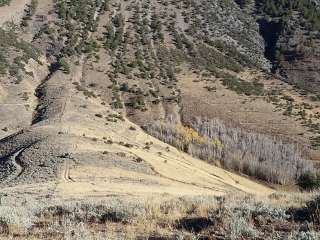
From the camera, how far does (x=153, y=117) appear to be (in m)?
58.5

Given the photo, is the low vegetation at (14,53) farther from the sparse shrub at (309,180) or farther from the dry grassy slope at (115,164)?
the sparse shrub at (309,180)

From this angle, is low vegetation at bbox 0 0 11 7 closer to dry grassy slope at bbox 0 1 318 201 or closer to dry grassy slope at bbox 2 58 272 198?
dry grassy slope at bbox 0 1 318 201

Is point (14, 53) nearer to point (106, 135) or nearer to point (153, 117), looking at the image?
point (153, 117)

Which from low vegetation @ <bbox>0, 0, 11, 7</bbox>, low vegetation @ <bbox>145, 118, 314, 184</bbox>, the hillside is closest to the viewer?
the hillside

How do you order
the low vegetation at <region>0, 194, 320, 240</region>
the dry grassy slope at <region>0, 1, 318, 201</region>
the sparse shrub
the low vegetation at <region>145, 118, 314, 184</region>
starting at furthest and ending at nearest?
the low vegetation at <region>145, 118, 314, 184</region>
the sparse shrub
the dry grassy slope at <region>0, 1, 318, 201</region>
the low vegetation at <region>0, 194, 320, 240</region>

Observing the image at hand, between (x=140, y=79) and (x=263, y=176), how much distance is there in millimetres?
23259

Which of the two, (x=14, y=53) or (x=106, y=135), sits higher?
(x=106, y=135)

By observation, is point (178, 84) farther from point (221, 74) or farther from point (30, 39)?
point (30, 39)

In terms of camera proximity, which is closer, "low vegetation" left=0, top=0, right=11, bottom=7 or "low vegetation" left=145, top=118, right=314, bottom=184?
"low vegetation" left=145, top=118, right=314, bottom=184

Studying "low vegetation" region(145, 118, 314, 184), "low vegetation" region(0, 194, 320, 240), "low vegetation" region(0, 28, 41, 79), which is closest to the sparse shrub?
"low vegetation" region(145, 118, 314, 184)

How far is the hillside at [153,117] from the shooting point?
1425 cm

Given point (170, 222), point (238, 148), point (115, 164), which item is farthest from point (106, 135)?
point (170, 222)

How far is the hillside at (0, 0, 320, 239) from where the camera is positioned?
14.2 meters

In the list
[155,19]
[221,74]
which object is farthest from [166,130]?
[155,19]
